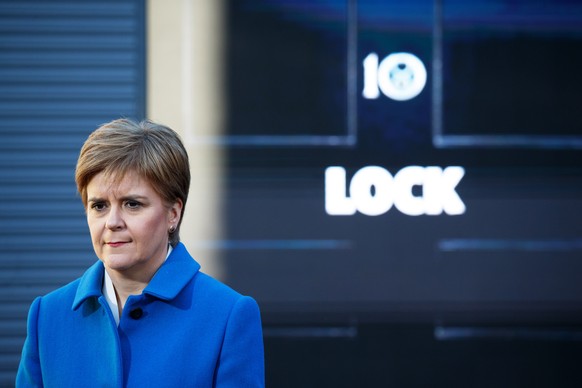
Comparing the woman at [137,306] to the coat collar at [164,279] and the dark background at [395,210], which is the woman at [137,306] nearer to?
the coat collar at [164,279]

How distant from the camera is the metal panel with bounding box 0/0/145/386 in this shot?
15.4 ft

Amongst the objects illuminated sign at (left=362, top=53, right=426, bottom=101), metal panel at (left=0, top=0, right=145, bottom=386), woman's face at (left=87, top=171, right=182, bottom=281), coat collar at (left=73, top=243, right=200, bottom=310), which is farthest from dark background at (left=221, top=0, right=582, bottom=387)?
woman's face at (left=87, top=171, right=182, bottom=281)

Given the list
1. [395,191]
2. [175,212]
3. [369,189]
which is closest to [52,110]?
[369,189]

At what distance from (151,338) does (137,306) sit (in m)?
0.08

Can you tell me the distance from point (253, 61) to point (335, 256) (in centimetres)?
106

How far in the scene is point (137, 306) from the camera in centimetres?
202

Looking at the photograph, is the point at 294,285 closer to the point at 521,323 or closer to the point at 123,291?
the point at 521,323

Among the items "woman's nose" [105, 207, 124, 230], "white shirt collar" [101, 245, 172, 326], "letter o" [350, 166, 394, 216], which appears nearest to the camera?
"woman's nose" [105, 207, 124, 230]

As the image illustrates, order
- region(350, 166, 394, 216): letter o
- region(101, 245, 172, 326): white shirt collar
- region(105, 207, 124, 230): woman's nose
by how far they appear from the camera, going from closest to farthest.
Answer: region(105, 207, 124, 230): woman's nose
region(101, 245, 172, 326): white shirt collar
region(350, 166, 394, 216): letter o

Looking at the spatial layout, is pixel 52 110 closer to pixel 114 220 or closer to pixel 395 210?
pixel 395 210

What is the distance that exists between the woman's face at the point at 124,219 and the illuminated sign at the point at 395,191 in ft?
8.66

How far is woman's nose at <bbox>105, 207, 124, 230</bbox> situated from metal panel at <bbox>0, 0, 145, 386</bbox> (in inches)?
110

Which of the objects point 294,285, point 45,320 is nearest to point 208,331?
point 45,320

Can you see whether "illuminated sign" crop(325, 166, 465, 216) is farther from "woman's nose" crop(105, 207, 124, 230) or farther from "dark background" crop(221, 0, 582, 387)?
"woman's nose" crop(105, 207, 124, 230)
